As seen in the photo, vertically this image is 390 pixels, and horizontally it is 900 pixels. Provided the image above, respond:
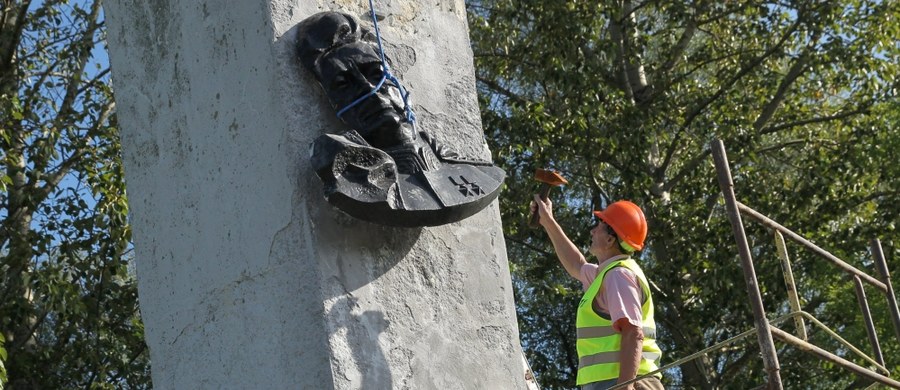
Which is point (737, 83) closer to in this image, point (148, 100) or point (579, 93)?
point (579, 93)

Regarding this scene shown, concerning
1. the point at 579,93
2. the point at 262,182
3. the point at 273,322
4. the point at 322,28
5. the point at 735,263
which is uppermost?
the point at 579,93

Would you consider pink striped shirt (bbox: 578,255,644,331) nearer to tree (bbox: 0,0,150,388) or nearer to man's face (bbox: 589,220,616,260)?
man's face (bbox: 589,220,616,260)

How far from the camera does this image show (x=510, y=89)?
590 inches

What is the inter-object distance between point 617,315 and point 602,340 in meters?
0.19

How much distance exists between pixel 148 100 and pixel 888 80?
430 inches

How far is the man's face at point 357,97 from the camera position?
372 cm

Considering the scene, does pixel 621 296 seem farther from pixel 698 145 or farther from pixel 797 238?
pixel 698 145

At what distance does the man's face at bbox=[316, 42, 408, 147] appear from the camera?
3.72m

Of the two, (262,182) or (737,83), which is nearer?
(262,182)

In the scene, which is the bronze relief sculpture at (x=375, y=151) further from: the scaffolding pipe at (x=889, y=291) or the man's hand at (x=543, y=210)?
the scaffolding pipe at (x=889, y=291)

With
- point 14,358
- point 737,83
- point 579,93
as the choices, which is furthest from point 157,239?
point 737,83

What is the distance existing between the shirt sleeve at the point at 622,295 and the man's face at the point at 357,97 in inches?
57.0

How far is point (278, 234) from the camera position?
3.62 m

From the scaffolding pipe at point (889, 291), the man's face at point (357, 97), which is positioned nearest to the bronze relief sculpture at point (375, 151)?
A: the man's face at point (357, 97)
